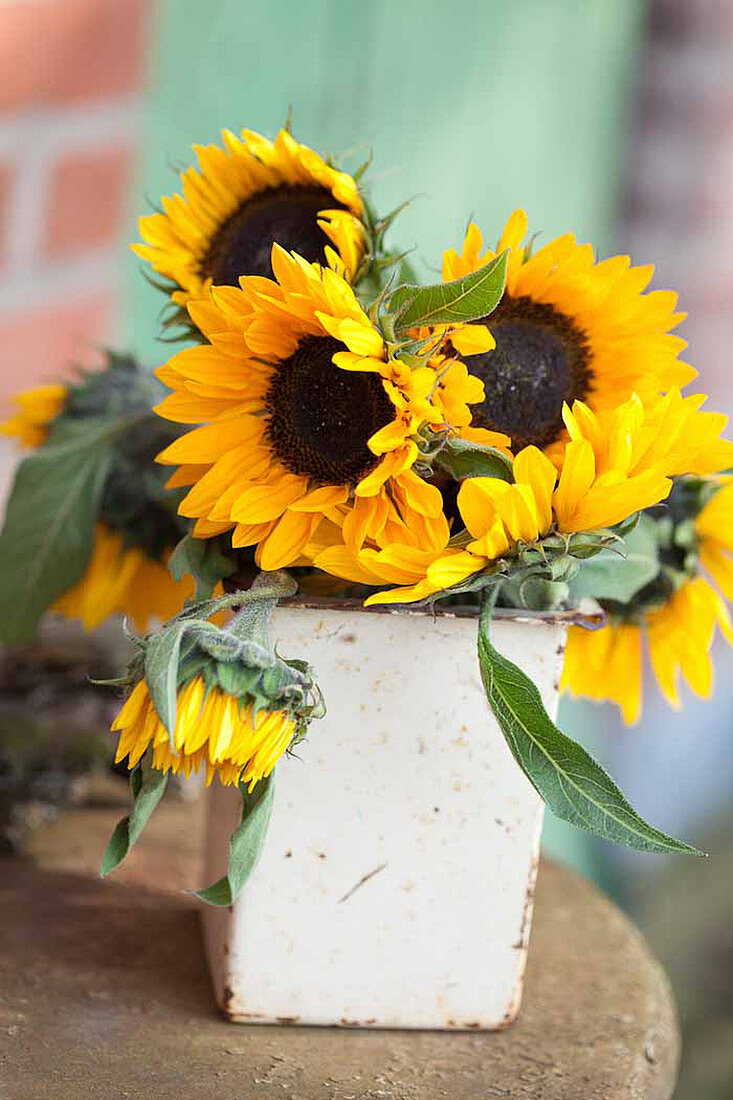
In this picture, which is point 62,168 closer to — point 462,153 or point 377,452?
point 462,153

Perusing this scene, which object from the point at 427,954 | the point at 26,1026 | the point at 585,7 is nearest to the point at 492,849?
the point at 427,954

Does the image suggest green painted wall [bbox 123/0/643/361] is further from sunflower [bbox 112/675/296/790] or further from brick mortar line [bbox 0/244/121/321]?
sunflower [bbox 112/675/296/790]

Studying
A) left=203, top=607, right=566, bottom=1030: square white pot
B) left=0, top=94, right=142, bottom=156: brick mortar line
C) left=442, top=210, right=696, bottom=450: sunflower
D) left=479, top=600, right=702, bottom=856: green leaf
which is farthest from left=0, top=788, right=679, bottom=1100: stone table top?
left=0, top=94, right=142, bottom=156: brick mortar line

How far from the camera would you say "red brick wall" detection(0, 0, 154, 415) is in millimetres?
900

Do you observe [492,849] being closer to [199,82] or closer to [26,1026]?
[26,1026]

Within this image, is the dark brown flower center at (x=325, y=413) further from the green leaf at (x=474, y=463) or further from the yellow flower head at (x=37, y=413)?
the yellow flower head at (x=37, y=413)

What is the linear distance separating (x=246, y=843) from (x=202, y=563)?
109mm

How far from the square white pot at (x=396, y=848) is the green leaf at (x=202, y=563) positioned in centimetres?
4

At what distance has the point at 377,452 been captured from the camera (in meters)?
0.41

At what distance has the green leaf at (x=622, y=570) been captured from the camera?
0.51m

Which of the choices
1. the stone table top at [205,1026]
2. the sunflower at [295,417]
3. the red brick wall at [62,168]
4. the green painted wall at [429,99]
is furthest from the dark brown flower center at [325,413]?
the red brick wall at [62,168]

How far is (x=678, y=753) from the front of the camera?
5.44 feet

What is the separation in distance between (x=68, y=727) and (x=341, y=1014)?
0.25 meters

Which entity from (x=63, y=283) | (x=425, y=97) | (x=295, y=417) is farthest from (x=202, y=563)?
(x=425, y=97)
